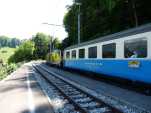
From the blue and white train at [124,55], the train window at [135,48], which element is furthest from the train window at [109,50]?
the train window at [135,48]

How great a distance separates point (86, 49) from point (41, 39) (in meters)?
128

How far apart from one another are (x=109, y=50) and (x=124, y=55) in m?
2.68

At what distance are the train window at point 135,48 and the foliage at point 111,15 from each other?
60.7 ft

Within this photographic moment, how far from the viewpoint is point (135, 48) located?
15172 millimetres

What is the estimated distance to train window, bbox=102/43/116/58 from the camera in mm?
18184

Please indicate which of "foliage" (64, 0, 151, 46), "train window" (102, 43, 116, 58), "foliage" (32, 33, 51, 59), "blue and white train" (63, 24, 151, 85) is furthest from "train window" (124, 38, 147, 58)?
"foliage" (32, 33, 51, 59)

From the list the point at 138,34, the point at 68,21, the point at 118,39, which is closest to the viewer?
the point at 138,34

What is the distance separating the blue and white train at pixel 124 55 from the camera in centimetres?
1409

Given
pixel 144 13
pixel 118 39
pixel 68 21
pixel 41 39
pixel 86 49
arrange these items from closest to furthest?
pixel 118 39, pixel 86 49, pixel 144 13, pixel 68 21, pixel 41 39

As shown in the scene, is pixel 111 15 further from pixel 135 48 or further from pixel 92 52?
pixel 135 48

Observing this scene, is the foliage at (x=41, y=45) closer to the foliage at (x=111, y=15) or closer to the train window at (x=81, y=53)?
the foliage at (x=111, y=15)

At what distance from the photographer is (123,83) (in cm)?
1891

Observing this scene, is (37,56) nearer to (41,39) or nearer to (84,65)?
(41,39)

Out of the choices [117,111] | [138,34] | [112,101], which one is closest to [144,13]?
[138,34]
